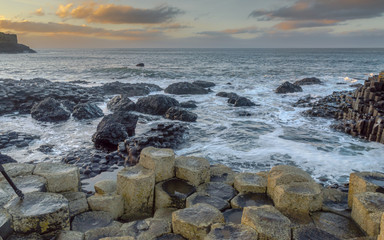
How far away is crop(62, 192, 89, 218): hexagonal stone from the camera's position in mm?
4066

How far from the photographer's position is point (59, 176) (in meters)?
4.31

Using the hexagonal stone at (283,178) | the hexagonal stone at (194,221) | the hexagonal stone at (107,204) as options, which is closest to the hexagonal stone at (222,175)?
the hexagonal stone at (283,178)

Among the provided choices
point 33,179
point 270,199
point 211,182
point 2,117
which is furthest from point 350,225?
point 2,117

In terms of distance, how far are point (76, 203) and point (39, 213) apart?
3.13 ft

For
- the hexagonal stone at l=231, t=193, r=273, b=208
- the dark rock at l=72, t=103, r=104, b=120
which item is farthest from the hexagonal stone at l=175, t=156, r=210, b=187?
the dark rock at l=72, t=103, r=104, b=120

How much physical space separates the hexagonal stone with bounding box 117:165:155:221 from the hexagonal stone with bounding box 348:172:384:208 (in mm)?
3147

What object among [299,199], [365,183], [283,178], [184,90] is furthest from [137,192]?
[184,90]

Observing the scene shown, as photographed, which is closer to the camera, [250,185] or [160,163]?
[250,185]

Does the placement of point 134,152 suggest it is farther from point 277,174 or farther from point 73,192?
point 277,174

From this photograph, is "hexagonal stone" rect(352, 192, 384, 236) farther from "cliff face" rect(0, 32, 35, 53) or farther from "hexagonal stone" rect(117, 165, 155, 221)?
"cliff face" rect(0, 32, 35, 53)

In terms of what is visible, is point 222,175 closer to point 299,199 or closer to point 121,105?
point 299,199

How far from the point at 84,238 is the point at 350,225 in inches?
137

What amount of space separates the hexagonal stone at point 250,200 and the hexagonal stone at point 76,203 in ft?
7.56

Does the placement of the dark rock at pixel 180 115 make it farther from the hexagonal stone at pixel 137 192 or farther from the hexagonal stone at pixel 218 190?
the hexagonal stone at pixel 137 192
